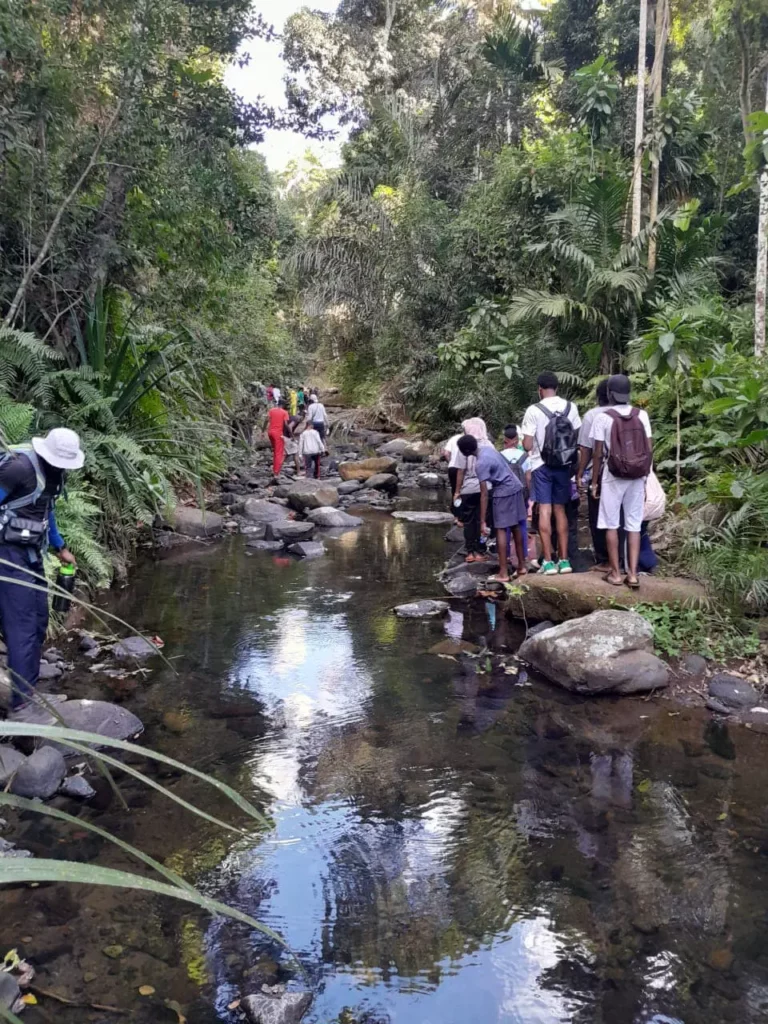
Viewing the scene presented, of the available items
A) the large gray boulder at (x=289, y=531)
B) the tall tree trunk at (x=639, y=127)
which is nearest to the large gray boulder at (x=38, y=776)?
the large gray boulder at (x=289, y=531)

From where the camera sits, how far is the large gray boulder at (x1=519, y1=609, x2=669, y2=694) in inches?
232

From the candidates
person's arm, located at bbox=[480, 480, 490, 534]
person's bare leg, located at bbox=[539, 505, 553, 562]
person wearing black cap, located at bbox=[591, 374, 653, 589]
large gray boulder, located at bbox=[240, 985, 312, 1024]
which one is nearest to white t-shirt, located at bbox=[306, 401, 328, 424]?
person's arm, located at bbox=[480, 480, 490, 534]

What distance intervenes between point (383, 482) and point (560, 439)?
8631 mm

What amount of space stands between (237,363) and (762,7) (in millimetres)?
12106

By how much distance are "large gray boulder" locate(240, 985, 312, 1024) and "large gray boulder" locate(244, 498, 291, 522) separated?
9827mm

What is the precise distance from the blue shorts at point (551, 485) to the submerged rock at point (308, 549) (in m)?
3.94

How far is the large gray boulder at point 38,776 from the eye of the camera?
4.38 metres

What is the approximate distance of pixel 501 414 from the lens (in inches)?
678

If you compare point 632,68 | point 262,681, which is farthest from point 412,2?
point 262,681

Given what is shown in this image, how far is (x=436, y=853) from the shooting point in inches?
159

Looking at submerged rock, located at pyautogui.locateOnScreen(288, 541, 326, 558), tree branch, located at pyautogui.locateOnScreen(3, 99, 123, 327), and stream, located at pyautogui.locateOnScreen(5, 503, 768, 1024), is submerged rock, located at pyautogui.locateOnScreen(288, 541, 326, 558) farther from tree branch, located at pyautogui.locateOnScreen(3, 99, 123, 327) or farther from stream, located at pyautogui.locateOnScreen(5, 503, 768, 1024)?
tree branch, located at pyautogui.locateOnScreen(3, 99, 123, 327)

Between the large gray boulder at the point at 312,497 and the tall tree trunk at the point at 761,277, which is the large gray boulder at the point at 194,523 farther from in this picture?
the tall tree trunk at the point at 761,277

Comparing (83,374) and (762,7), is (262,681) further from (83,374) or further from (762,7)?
(762,7)

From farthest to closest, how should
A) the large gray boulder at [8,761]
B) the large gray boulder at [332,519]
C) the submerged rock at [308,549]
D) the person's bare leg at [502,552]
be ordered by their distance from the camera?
1. the large gray boulder at [332,519]
2. the submerged rock at [308,549]
3. the person's bare leg at [502,552]
4. the large gray boulder at [8,761]
